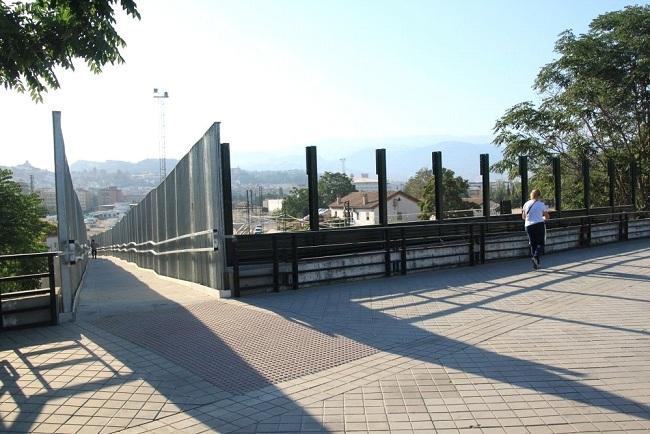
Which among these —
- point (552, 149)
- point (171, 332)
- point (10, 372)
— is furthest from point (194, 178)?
point (552, 149)

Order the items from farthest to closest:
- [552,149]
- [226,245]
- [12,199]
Result: [12,199] < [552,149] < [226,245]

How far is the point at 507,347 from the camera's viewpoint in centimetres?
595

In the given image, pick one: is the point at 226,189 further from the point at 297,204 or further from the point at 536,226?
the point at 297,204

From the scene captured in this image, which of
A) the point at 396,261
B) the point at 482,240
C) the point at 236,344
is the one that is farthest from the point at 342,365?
the point at 482,240

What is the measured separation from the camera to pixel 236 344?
247 inches

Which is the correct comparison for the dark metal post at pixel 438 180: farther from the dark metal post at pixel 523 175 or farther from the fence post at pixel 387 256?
the dark metal post at pixel 523 175

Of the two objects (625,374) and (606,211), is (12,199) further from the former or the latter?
(625,374)

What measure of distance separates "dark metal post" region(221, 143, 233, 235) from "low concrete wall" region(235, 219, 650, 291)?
0.80m

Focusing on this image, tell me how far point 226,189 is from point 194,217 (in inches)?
78.8

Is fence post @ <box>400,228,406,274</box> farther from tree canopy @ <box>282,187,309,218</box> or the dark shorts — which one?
tree canopy @ <box>282,187,309,218</box>

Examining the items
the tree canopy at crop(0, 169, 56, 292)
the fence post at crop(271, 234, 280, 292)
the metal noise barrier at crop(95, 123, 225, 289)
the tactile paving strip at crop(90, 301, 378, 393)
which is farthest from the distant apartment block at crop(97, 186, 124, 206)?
the tactile paving strip at crop(90, 301, 378, 393)

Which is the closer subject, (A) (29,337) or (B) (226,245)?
(A) (29,337)

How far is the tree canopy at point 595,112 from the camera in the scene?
97.6 ft

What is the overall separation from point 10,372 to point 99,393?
1269 millimetres
